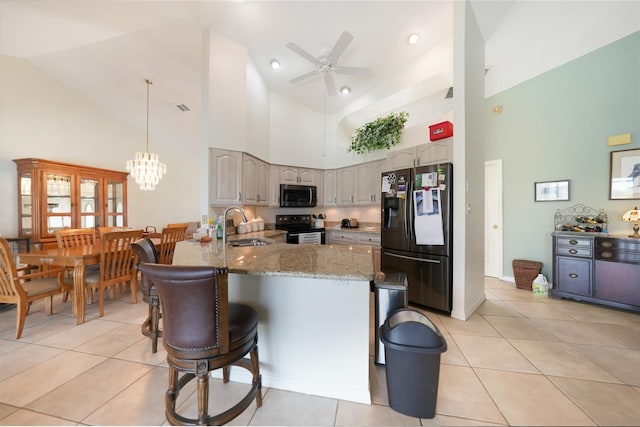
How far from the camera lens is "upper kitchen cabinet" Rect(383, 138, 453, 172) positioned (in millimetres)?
3176

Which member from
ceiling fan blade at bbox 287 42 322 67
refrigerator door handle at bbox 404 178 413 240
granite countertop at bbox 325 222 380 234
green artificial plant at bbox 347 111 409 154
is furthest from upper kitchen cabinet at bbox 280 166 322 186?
refrigerator door handle at bbox 404 178 413 240

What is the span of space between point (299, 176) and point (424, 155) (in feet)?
8.11

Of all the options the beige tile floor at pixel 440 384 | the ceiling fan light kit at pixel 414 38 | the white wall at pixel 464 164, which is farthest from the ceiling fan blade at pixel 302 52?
the beige tile floor at pixel 440 384

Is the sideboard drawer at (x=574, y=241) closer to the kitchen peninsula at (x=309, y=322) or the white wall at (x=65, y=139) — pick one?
the kitchen peninsula at (x=309, y=322)

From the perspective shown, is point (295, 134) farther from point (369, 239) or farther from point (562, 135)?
point (562, 135)

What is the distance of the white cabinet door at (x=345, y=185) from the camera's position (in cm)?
489

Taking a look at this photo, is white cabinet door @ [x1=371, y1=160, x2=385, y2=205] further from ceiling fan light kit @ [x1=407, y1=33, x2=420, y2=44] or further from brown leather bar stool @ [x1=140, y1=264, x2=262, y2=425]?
brown leather bar stool @ [x1=140, y1=264, x2=262, y2=425]

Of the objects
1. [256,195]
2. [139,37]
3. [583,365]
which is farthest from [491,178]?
[139,37]

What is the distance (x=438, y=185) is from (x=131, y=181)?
6322 mm

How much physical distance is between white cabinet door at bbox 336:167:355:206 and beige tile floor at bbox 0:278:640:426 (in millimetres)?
2892

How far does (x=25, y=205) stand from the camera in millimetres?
3828

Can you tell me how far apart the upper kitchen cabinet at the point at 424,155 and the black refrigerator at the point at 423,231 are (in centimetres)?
62

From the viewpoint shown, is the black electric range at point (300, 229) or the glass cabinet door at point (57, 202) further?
the black electric range at point (300, 229)

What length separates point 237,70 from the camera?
3535mm
